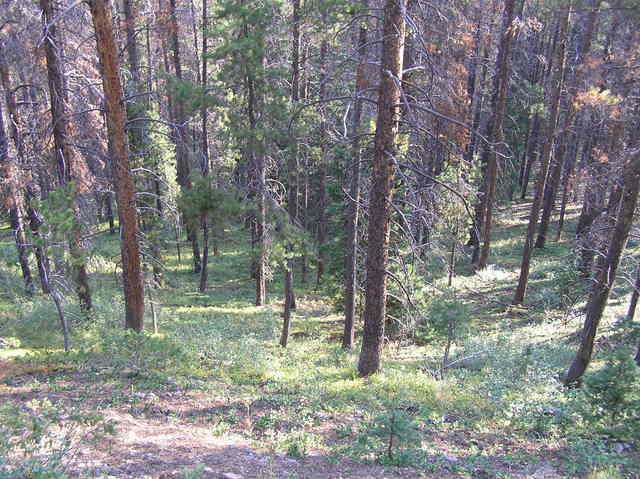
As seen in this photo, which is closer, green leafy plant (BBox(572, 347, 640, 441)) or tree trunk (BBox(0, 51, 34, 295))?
green leafy plant (BBox(572, 347, 640, 441))

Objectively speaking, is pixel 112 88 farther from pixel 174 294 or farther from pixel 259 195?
pixel 174 294

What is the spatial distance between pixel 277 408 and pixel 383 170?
4.61 metres

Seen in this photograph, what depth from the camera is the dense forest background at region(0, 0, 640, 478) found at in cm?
631

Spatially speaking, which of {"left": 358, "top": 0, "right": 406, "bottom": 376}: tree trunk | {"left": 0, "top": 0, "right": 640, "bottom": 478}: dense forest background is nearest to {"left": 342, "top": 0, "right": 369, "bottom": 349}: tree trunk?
{"left": 0, "top": 0, "right": 640, "bottom": 478}: dense forest background

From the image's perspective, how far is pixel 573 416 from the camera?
7391mm

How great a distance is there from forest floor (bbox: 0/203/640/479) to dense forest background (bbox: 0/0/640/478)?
53 mm

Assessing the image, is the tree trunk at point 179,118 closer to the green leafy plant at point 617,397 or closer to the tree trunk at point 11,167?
the tree trunk at point 11,167

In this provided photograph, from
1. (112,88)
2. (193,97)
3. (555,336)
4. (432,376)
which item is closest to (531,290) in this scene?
(555,336)

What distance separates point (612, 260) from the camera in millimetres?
9531

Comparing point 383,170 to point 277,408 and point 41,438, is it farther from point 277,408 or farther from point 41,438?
point 41,438

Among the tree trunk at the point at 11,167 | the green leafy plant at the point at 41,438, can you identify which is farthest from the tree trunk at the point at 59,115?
the green leafy plant at the point at 41,438

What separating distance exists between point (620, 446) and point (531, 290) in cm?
1424

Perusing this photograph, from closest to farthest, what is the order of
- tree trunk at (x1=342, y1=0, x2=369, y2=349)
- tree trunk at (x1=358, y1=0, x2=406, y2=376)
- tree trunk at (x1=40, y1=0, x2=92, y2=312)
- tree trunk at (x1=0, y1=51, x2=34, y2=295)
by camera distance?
tree trunk at (x1=358, y1=0, x2=406, y2=376), tree trunk at (x1=40, y1=0, x2=92, y2=312), tree trunk at (x1=342, y1=0, x2=369, y2=349), tree trunk at (x1=0, y1=51, x2=34, y2=295)

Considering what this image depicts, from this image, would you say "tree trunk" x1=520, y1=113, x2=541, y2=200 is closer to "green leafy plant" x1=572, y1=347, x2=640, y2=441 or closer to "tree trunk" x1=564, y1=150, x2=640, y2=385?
"tree trunk" x1=564, y1=150, x2=640, y2=385
